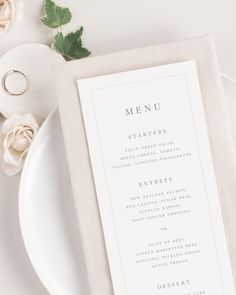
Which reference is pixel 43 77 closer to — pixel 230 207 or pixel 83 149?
pixel 83 149

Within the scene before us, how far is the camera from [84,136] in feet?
2.19

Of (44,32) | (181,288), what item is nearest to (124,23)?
(44,32)

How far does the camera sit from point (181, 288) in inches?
26.2

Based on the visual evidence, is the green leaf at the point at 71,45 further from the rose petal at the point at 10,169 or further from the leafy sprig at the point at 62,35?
the rose petal at the point at 10,169

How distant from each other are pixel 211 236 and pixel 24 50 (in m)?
0.31

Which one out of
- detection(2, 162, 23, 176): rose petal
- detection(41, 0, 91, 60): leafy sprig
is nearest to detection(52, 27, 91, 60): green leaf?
detection(41, 0, 91, 60): leafy sprig

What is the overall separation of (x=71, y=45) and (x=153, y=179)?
192 mm

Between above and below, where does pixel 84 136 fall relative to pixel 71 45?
below

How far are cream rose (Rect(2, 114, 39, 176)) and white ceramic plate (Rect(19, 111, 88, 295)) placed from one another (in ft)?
0.06

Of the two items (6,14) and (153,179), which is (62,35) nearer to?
(6,14)

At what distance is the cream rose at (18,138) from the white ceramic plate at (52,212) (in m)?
0.02

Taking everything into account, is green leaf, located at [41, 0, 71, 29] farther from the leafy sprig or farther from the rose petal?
the rose petal

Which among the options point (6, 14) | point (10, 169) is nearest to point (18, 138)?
point (10, 169)

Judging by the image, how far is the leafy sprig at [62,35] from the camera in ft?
2.35
